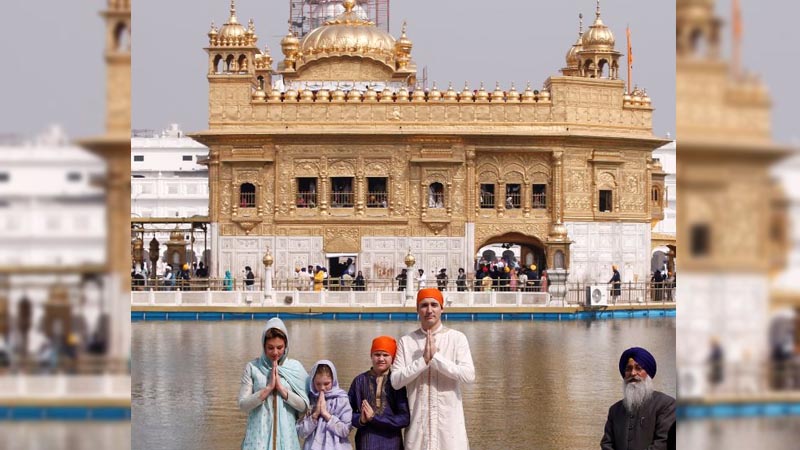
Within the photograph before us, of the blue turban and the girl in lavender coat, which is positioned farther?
the girl in lavender coat

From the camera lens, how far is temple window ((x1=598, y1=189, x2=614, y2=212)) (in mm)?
31812

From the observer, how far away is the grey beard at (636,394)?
5.04 m

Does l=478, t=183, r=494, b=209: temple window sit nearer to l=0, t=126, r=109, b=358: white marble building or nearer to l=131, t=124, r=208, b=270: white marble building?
l=131, t=124, r=208, b=270: white marble building

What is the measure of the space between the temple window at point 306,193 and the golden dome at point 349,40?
3657 mm

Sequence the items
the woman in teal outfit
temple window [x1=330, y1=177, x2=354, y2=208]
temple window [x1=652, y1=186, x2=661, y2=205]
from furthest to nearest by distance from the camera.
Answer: temple window [x1=652, y1=186, x2=661, y2=205] < temple window [x1=330, y1=177, x2=354, y2=208] < the woman in teal outfit

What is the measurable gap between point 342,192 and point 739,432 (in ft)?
94.0

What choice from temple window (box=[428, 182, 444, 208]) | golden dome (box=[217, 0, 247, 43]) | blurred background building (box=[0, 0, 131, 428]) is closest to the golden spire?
golden dome (box=[217, 0, 247, 43])

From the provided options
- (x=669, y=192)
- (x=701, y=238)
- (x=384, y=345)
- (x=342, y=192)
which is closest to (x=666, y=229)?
(x=669, y=192)

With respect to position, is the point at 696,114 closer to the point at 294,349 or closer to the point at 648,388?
the point at 648,388

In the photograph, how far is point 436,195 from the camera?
31.3 meters

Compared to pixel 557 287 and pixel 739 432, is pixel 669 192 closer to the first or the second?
pixel 557 287

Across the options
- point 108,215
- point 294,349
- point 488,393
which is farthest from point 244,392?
point 294,349

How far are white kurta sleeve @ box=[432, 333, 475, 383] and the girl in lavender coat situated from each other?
48 centimetres

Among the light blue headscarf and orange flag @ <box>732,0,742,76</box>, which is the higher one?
orange flag @ <box>732,0,742,76</box>
